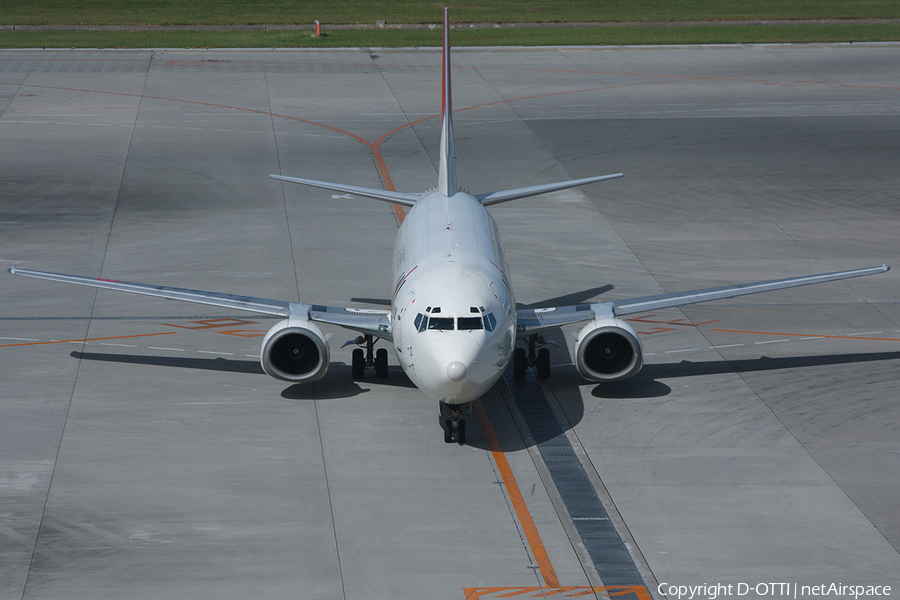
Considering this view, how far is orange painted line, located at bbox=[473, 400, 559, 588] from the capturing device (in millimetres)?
17719

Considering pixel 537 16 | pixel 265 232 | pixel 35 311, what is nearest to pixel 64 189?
pixel 265 232

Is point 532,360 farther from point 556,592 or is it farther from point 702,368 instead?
point 556,592

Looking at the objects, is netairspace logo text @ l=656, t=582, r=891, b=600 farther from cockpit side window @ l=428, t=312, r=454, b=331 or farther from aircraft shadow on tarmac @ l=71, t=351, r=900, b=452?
cockpit side window @ l=428, t=312, r=454, b=331

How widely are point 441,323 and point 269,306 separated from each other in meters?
5.84

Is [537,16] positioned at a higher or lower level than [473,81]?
higher

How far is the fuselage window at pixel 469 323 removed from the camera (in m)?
20.9

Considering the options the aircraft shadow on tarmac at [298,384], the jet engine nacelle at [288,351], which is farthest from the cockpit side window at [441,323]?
the aircraft shadow on tarmac at [298,384]

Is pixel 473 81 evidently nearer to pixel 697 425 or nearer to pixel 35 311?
pixel 35 311

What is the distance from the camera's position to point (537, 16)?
77000mm

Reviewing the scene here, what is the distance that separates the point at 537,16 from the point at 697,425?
5910 cm

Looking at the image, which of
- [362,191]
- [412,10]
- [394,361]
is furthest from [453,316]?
[412,10]

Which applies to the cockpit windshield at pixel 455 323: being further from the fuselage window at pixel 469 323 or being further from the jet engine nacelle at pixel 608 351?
the jet engine nacelle at pixel 608 351

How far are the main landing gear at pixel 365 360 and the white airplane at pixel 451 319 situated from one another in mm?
25

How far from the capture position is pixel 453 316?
2094 cm
